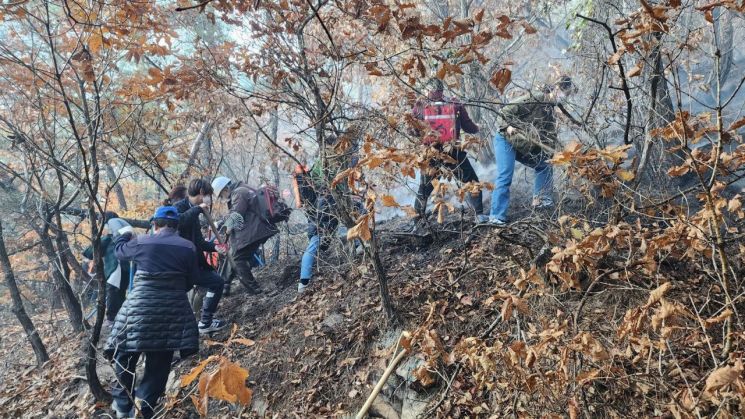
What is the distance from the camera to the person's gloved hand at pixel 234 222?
6.37 m

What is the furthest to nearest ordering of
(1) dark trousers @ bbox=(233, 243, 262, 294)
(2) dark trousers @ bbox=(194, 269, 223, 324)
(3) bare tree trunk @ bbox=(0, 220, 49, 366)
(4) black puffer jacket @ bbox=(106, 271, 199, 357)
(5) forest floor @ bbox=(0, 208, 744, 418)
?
(1) dark trousers @ bbox=(233, 243, 262, 294)
(3) bare tree trunk @ bbox=(0, 220, 49, 366)
(2) dark trousers @ bbox=(194, 269, 223, 324)
(4) black puffer jacket @ bbox=(106, 271, 199, 357)
(5) forest floor @ bbox=(0, 208, 744, 418)

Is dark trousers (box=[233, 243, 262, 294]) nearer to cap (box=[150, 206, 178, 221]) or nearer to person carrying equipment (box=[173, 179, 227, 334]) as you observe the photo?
person carrying equipment (box=[173, 179, 227, 334])

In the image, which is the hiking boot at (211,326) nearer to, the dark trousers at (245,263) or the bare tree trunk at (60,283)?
the dark trousers at (245,263)

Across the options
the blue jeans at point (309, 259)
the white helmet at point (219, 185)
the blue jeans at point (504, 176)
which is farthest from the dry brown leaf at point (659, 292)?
the white helmet at point (219, 185)

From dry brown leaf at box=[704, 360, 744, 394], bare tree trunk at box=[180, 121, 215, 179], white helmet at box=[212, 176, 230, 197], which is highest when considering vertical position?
bare tree trunk at box=[180, 121, 215, 179]

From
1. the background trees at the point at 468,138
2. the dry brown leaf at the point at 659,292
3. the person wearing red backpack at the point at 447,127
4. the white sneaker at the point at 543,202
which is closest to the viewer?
the dry brown leaf at the point at 659,292

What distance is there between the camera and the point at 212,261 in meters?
7.00

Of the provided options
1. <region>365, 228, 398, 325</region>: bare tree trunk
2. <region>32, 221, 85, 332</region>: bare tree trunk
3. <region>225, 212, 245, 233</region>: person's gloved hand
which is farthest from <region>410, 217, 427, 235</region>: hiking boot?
<region>32, 221, 85, 332</region>: bare tree trunk

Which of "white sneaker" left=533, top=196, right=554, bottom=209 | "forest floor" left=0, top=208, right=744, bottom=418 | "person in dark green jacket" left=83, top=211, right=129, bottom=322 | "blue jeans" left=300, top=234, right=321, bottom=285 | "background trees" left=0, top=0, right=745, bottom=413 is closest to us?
"background trees" left=0, top=0, right=745, bottom=413

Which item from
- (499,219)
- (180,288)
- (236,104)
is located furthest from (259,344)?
(236,104)

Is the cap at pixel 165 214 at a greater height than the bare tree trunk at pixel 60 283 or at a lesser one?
greater

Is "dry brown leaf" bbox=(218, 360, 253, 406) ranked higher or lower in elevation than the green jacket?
lower

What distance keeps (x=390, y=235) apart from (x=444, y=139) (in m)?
1.70

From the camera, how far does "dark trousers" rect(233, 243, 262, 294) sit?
6.52 meters
